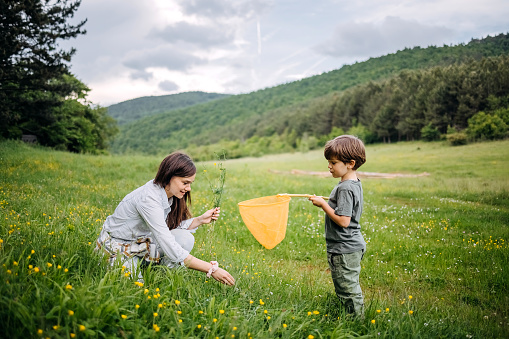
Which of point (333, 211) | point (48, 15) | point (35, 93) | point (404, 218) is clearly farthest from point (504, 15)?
point (35, 93)

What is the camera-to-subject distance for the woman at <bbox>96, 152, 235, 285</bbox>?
304cm

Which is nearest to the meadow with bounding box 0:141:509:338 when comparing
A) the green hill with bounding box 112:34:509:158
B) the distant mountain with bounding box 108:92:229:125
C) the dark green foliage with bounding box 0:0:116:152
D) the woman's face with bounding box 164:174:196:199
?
the woman's face with bounding box 164:174:196:199

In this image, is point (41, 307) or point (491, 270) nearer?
point (41, 307)

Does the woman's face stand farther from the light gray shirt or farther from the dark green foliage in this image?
the dark green foliage

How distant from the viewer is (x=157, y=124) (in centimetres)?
10731

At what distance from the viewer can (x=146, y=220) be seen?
122 inches

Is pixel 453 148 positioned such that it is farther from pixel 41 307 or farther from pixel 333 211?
pixel 41 307

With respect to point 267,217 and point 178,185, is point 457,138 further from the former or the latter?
point 178,185

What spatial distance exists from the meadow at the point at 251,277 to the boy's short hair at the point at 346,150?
1542mm

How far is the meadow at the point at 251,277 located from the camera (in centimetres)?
215

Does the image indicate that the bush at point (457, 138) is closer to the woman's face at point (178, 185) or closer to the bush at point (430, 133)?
the bush at point (430, 133)

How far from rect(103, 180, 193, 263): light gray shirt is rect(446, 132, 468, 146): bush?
1947cm

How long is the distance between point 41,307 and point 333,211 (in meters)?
2.53

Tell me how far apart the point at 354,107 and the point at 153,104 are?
128 meters
